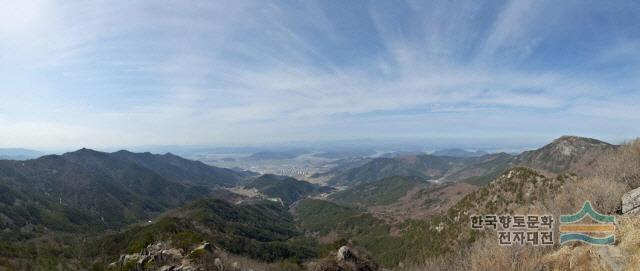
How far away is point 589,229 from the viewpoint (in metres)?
→ 14.6

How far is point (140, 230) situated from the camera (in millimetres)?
151250

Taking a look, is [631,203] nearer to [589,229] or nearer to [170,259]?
[589,229]

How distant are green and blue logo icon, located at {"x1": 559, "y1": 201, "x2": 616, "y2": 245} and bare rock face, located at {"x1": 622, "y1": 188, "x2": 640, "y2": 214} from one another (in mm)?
2418

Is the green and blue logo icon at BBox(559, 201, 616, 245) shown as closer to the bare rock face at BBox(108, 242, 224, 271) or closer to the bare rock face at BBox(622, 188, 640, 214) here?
the bare rock face at BBox(622, 188, 640, 214)

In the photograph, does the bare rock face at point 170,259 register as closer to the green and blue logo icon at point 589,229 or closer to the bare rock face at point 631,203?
the green and blue logo icon at point 589,229

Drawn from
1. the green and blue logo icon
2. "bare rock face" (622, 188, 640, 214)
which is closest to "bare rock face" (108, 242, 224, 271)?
the green and blue logo icon

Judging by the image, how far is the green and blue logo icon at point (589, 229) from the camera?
13.8m

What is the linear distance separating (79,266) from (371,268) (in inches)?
3941


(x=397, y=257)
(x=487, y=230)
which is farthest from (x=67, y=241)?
(x=487, y=230)

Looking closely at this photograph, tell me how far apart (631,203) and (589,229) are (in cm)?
472

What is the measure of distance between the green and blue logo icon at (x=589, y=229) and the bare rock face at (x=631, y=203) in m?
2.42

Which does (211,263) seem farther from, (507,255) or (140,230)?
(140,230)

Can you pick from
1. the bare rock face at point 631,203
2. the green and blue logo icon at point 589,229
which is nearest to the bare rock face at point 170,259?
the green and blue logo icon at point 589,229

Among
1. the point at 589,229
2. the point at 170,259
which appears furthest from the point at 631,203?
the point at 170,259
